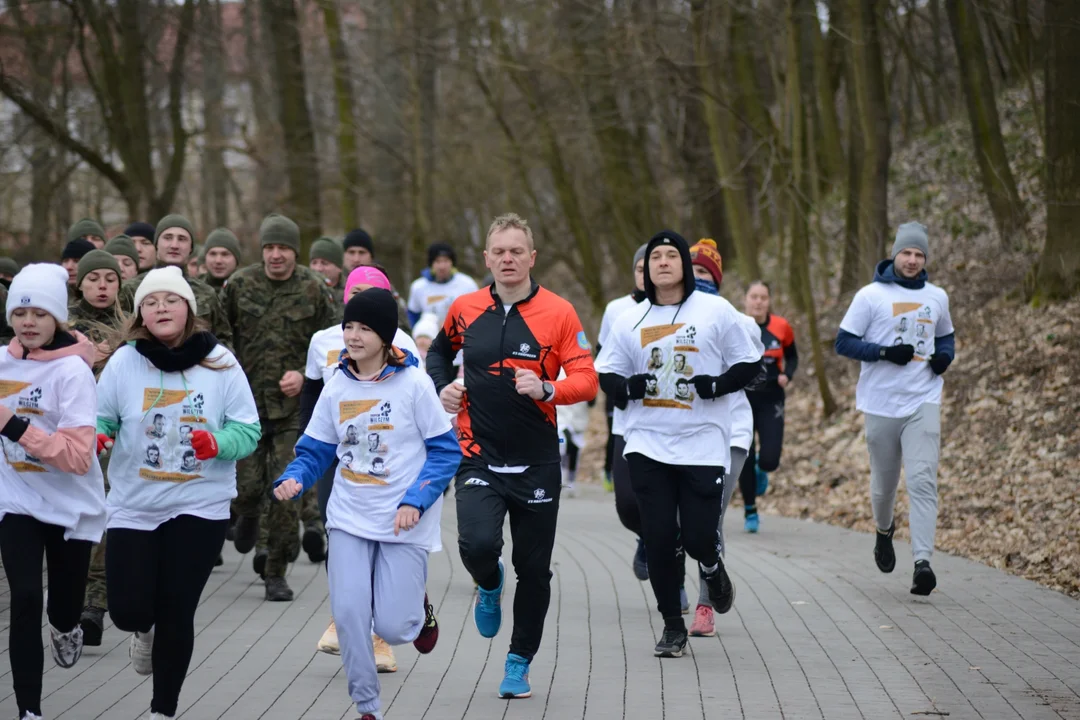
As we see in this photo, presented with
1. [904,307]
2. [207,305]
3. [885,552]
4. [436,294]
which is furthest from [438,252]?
[885,552]

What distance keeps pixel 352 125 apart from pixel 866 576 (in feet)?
59.3

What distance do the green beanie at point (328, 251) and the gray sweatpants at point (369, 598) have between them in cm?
477

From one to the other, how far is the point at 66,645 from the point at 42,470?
0.85 m

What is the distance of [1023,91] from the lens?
23.4 meters

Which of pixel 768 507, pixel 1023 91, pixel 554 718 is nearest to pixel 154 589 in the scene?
pixel 554 718

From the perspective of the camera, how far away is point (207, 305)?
9.05 m

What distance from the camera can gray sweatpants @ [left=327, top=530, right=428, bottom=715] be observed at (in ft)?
19.1

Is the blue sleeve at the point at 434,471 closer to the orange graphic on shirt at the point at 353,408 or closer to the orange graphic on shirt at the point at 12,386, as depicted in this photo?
the orange graphic on shirt at the point at 353,408

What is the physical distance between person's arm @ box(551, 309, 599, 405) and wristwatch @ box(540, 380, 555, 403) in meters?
0.03

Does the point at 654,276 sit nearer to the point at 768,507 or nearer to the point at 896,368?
the point at 896,368

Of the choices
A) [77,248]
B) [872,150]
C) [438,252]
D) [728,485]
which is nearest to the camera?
[728,485]

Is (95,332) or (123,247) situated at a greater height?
(123,247)

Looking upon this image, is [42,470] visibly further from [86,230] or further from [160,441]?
[86,230]

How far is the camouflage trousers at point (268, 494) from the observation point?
927 cm
